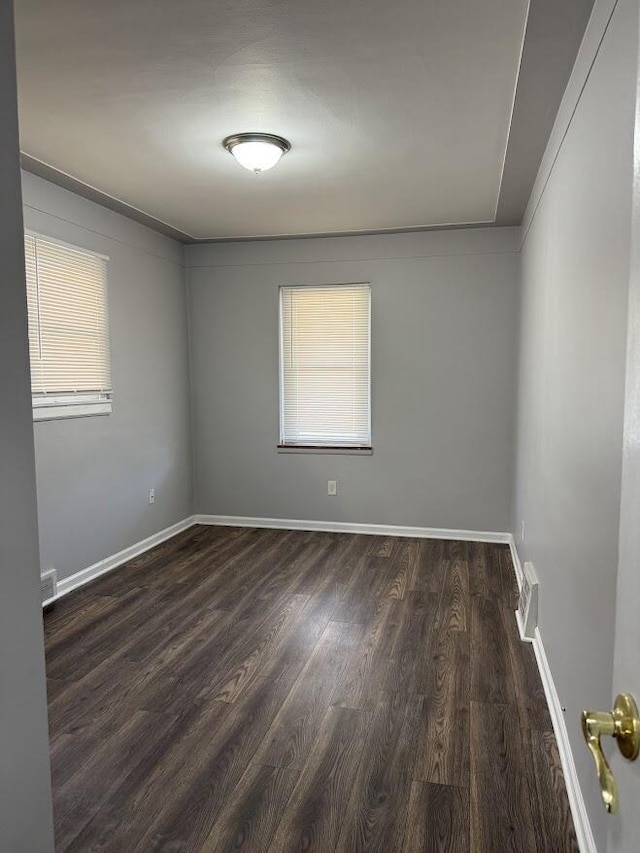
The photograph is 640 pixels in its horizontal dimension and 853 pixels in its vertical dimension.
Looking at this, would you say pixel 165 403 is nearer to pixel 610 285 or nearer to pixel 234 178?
pixel 234 178

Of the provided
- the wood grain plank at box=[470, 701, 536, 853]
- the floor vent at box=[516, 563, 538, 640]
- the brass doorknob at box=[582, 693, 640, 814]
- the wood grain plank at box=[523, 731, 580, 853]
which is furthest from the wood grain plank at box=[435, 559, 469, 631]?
the brass doorknob at box=[582, 693, 640, 814]

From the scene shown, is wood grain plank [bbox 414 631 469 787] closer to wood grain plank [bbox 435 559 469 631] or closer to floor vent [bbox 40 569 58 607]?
wood grain plank [bbox 435 559 469 631]

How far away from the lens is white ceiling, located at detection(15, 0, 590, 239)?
202 cm

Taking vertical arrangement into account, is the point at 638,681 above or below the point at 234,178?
below

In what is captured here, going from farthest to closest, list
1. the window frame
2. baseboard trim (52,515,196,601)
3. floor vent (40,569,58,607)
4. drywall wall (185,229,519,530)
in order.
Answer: the window frame < drywall wall (185,229,519,530) < baseboard trim (52,515,196,601) < floor vent (40,569,58,607)

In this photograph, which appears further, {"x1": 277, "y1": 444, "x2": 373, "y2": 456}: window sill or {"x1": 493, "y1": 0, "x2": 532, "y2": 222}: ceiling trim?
{"x1": 277, "y1": 444, "x2": 373, "y2": 456}: window sill

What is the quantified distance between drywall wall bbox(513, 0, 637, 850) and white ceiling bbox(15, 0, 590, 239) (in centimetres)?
51

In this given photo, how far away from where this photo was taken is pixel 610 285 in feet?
5.14

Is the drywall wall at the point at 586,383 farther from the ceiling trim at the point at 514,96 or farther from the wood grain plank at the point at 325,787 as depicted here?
the wood grain plank at the point at 325,787

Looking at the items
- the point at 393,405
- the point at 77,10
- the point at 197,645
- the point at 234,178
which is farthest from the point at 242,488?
the point at 77,10

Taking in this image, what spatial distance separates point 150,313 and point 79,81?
2497mm

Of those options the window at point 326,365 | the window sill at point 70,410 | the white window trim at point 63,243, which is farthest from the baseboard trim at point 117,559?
the white window trim at point 63,243

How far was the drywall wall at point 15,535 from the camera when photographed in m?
1.14

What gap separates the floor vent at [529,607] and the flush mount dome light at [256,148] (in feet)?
8.36
